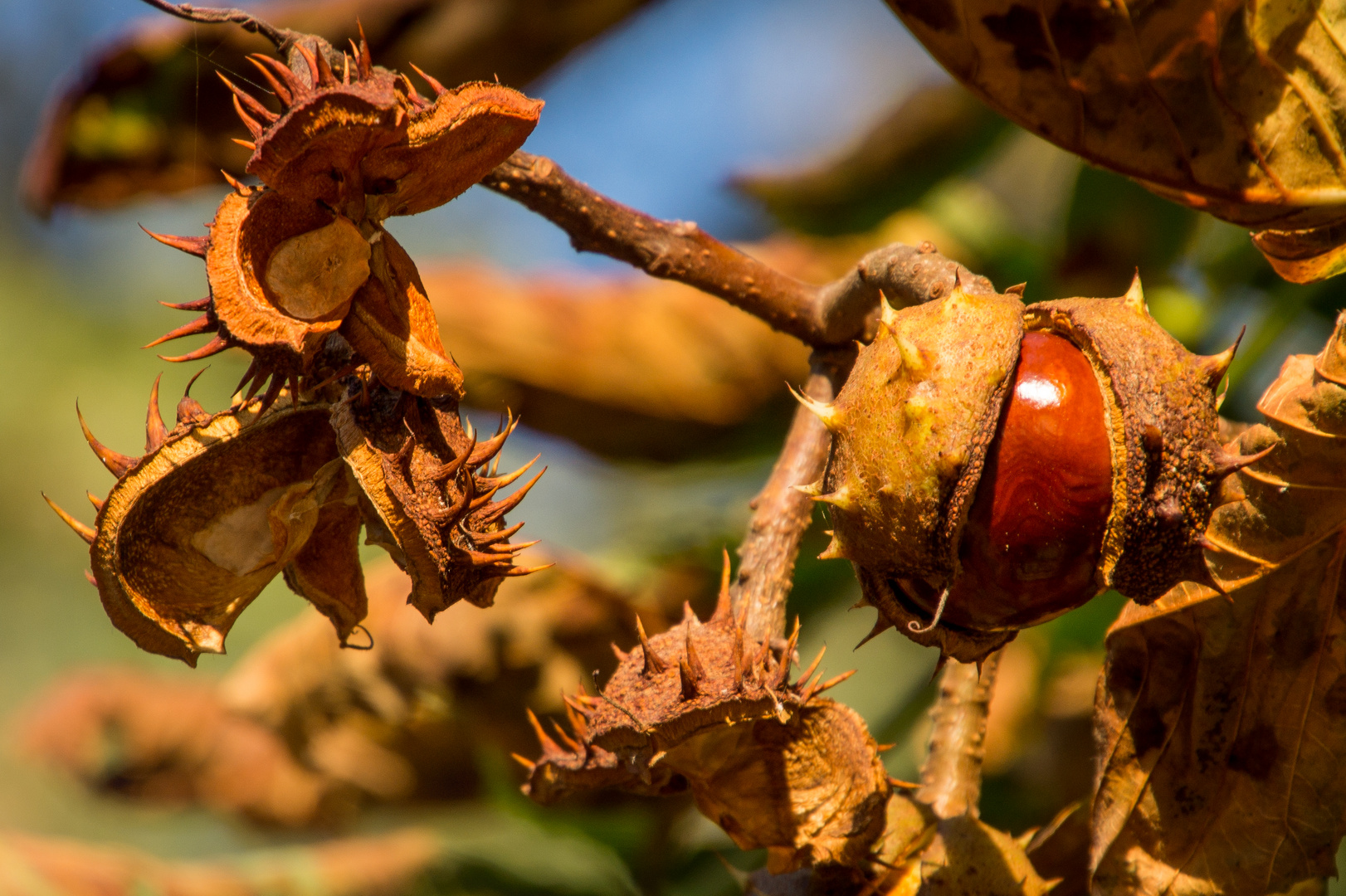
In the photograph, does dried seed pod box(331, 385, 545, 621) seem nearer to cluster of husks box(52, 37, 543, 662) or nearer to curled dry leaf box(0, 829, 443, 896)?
cluster of husks box(52, 37, 543, 662)

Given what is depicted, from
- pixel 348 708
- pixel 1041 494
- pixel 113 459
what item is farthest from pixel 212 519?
pixel 348 708

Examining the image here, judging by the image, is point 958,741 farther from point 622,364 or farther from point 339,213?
point 622,364

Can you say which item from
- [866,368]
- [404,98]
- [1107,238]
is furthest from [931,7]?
[1107,238]

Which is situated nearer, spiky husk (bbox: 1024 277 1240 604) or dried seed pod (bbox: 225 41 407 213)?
dried seed pod (bbox: 225 41 407 213)

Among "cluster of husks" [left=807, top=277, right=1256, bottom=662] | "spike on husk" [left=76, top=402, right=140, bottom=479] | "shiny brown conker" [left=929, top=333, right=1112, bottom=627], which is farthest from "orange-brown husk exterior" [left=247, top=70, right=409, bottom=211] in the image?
"shiny brown conker" [left=929, top=333, right=1112, bottom=627]

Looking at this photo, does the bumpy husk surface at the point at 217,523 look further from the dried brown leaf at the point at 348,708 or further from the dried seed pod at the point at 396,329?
the dried brown leaf at the point at 348,708

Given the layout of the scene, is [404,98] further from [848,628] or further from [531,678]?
[848,628]
